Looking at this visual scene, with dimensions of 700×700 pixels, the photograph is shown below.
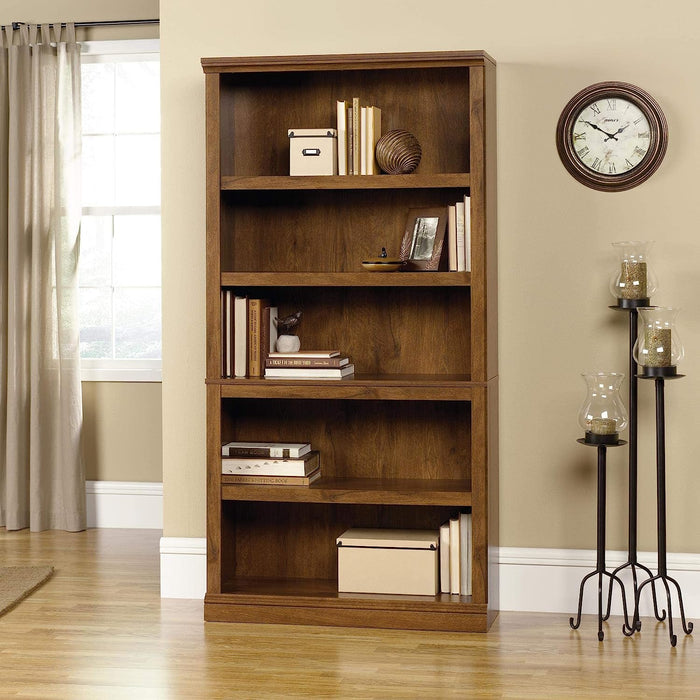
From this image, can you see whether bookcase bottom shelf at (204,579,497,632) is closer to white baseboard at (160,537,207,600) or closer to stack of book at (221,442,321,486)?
white baseboard at (160,537,207,600)

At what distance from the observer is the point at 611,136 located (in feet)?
12.3

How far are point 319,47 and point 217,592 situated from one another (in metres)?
2.04

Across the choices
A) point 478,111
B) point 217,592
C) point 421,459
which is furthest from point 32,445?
point 478,111

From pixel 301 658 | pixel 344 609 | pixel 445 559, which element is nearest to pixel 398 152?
pixel 445 559

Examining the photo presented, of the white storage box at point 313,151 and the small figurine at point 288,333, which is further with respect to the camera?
the small figurine at point 288,333

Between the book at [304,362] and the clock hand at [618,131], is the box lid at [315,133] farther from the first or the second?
the clock hand at [618,131]

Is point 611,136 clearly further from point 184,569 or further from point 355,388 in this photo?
point 184,569

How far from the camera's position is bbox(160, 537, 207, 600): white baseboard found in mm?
4043

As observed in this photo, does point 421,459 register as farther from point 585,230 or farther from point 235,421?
point 585,230

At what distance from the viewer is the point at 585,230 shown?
3805 millimetres

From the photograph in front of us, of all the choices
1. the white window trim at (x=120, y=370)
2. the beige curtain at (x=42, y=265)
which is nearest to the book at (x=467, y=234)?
the white window trim at (x=120, y=370)

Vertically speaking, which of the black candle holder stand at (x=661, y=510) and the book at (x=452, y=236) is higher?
the book at (x=452, y=236)

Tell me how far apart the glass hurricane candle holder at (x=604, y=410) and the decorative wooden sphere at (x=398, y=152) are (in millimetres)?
954

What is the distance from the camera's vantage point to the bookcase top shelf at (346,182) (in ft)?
11.8
